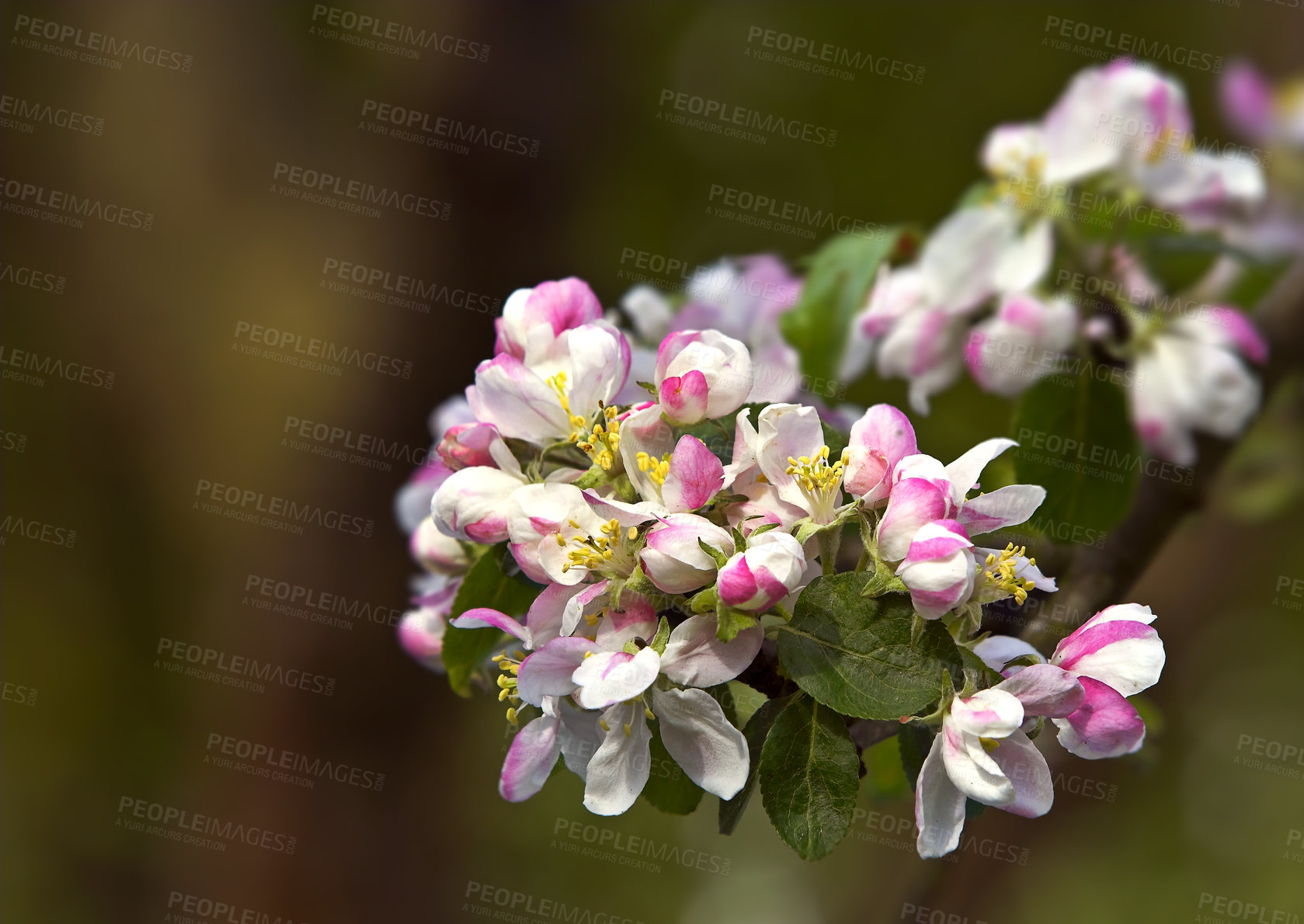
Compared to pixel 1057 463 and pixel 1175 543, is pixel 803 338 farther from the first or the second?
pixel 1175 543

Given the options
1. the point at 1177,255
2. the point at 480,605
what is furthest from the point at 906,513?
the point at 1177,255

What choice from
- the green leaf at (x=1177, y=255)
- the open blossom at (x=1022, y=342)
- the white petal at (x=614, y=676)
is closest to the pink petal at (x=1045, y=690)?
the white petal at (x=614, y=676)

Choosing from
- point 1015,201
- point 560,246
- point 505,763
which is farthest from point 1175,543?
point 505,763

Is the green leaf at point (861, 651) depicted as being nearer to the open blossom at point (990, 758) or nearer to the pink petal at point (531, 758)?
the open blossom at point (990, 758)

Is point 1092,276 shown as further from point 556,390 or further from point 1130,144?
point 556,390

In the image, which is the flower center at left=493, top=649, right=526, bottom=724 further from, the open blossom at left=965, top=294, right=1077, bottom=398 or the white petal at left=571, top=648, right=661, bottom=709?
the open blossom at left=965, top=294, right=1077, bottom=398
